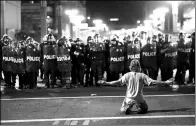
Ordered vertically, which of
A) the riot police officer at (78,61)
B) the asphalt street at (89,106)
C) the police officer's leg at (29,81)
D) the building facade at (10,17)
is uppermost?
the building facade at (10,17)

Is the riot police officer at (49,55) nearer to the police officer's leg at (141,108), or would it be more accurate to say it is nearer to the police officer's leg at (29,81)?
the police officer's leg at (29,81)

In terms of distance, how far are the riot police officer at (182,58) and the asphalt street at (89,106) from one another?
1.12 meters

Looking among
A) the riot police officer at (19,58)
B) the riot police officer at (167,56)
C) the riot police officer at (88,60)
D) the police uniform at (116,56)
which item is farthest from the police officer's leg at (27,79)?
the riot police officer at (167,56)

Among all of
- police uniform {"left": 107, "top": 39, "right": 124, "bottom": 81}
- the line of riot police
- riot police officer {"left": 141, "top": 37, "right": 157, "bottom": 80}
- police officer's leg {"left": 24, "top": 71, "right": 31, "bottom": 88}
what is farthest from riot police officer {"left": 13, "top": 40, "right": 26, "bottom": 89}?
riot police officer {"left": 141, "top": 37, "right": 157, "bottom": 80}

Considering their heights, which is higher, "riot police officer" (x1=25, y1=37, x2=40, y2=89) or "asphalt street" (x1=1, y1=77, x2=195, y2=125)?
"riot police officer" (x1=25, y1=37, x2=40, y2=89)

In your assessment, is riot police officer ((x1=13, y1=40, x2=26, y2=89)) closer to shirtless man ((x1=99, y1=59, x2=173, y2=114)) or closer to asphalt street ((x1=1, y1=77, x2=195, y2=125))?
asphalt street ((x1=1, y1=77, x2=195, y2=125))

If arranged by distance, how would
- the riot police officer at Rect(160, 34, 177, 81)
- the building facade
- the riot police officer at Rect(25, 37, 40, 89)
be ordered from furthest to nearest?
the building facade
the riot police officer at Rect(160, 34, 177, 81)
the riot police officer at Rect(25, 37, 40, 89)

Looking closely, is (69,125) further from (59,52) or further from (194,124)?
(59,52)

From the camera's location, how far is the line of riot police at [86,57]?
45.8 ft

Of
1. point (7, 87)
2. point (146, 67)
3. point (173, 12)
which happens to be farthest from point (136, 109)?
point (173, 12)

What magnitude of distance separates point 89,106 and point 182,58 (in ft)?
19.1

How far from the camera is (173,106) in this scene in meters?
9.79

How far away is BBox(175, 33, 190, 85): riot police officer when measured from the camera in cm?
1427

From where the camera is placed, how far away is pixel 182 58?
14.4 meters
